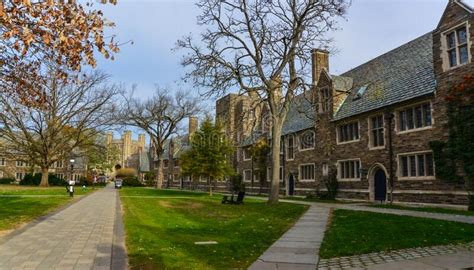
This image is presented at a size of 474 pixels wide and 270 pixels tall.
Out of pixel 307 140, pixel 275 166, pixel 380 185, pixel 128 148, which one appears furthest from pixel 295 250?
pixel 128 148

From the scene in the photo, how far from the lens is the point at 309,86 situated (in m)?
23.7

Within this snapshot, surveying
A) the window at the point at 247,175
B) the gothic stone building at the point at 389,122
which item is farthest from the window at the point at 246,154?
the gothic stone building at the point at 389,122

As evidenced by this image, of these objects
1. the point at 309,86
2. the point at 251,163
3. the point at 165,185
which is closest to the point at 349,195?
the point at 309,86

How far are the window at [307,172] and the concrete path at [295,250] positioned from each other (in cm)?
2032

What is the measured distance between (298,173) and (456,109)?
56.1 ft

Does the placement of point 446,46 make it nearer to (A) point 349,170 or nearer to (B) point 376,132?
(B) point 376,132

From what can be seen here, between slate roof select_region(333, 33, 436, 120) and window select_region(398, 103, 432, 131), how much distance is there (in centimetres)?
77

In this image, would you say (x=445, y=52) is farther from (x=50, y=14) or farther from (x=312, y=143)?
(x=50, y=14)

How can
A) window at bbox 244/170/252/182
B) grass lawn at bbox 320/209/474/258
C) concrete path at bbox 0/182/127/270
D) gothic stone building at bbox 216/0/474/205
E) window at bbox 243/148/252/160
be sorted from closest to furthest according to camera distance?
concrete path at bbox 0/182/127/270
grass lawn at bbox 320/209/474/258
gothic stone building at bbox 216/0/474/205
window at bbox 244/170/252/182
window at bbox 243/148/252/160

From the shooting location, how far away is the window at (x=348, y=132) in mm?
27406

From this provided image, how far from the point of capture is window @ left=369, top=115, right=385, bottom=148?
24750mm

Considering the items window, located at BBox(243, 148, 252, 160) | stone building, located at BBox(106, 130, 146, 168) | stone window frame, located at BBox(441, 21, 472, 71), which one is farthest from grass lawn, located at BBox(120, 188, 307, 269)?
stone building, located at BBox(106, 130, 146, 168)

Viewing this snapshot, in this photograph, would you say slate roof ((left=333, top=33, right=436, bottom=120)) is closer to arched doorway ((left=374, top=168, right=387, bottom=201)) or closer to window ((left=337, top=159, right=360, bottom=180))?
window ((left=337, top=159, right=360, bottom=180))

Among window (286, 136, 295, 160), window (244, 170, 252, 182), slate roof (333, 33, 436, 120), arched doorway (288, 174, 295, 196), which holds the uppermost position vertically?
slate roof (333, 33, 436, 120)
